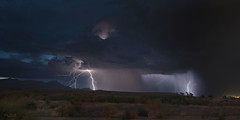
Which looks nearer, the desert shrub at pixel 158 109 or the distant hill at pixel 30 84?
the desert shrub at pixel 158 109

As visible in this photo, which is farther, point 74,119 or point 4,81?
point 4,81

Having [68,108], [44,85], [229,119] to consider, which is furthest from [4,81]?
[229,119]

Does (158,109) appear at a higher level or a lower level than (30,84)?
lower

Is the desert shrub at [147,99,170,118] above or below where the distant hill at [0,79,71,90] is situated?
below

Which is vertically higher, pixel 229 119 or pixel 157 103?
pixel 157 103

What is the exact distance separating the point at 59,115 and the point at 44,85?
159929mm

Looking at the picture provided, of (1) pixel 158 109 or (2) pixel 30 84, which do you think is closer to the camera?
(1) pixel 158 109

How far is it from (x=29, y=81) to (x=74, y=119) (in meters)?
173

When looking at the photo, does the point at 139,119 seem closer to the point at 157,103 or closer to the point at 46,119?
the point at 157,103

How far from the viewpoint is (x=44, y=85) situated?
167m

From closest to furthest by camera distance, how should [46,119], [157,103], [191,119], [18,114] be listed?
1. [18,114]
2. [46,119]
3. [191,119]
4. [157,103]

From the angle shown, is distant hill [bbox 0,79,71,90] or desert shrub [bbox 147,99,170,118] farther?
distant hill [bbox 0,79,71,90]

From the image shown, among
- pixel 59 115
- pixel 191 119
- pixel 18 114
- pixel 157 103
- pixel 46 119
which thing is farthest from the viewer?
pixel 157 103

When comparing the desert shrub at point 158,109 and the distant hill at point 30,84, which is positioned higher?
the distant hill at point 30,84
